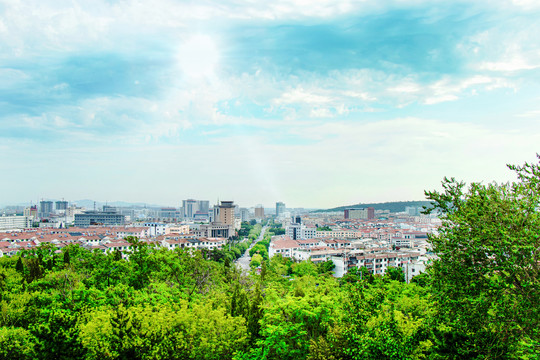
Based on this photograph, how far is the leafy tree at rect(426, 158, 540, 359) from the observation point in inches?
251

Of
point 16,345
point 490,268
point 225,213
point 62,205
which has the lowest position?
point 16,345

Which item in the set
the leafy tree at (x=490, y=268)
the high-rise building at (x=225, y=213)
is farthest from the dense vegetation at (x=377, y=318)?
the high-rise building at (x=225, y=213)

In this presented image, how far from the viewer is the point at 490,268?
263 inches

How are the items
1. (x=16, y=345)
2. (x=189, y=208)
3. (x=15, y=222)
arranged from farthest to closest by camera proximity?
(x=189, y=208) < (x=15, y=222) < (x=16, y=345)

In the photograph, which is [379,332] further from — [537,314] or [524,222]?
[524,222]

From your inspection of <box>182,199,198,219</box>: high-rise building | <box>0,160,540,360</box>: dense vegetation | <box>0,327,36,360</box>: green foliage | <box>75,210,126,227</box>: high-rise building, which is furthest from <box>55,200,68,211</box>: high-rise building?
<box>0,327,36,360</box>: green foliage

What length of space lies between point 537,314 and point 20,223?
11041cm

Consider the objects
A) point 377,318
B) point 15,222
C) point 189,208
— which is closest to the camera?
point 377,318

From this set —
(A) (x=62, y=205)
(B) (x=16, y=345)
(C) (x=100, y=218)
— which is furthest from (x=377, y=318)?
(A) (x=62, y=205)

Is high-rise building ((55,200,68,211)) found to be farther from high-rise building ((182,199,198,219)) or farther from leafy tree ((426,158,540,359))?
leafy tree ((426,158,540,359))

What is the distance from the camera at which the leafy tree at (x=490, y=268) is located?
20.9ft

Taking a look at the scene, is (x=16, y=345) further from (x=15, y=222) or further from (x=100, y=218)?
(x=15, y=222)

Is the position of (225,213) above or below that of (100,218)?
above

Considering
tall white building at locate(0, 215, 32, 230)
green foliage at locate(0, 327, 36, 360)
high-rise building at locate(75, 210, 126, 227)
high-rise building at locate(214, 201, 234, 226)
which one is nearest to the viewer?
green foliage at locate(0, 327, 36, 360)
